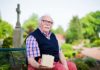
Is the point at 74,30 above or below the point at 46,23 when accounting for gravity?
above

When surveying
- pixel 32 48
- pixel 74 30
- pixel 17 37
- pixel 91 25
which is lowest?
pixel 32 48

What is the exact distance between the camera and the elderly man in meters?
3.71

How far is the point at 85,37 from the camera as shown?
65188mm

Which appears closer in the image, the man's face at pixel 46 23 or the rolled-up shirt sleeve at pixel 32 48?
the rolled-up shirt sleeve at pixel 32 48

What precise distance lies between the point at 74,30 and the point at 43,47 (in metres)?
62.1

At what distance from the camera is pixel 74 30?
65.7 m

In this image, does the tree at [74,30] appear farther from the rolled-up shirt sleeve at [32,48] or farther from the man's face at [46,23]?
the rolled-up shirt sleeve at [32,48]

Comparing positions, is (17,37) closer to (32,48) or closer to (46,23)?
(46,23)

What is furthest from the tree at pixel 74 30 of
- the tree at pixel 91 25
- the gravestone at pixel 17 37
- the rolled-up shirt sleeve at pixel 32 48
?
the rolled-up shirt sleeve at pixel 32 48

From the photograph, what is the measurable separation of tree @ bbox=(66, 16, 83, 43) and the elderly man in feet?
194

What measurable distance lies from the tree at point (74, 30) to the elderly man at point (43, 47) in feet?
194

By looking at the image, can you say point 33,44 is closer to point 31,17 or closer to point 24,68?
point 24,68

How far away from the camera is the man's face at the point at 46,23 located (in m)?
3.88

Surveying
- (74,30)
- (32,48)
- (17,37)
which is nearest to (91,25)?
(74,30)
